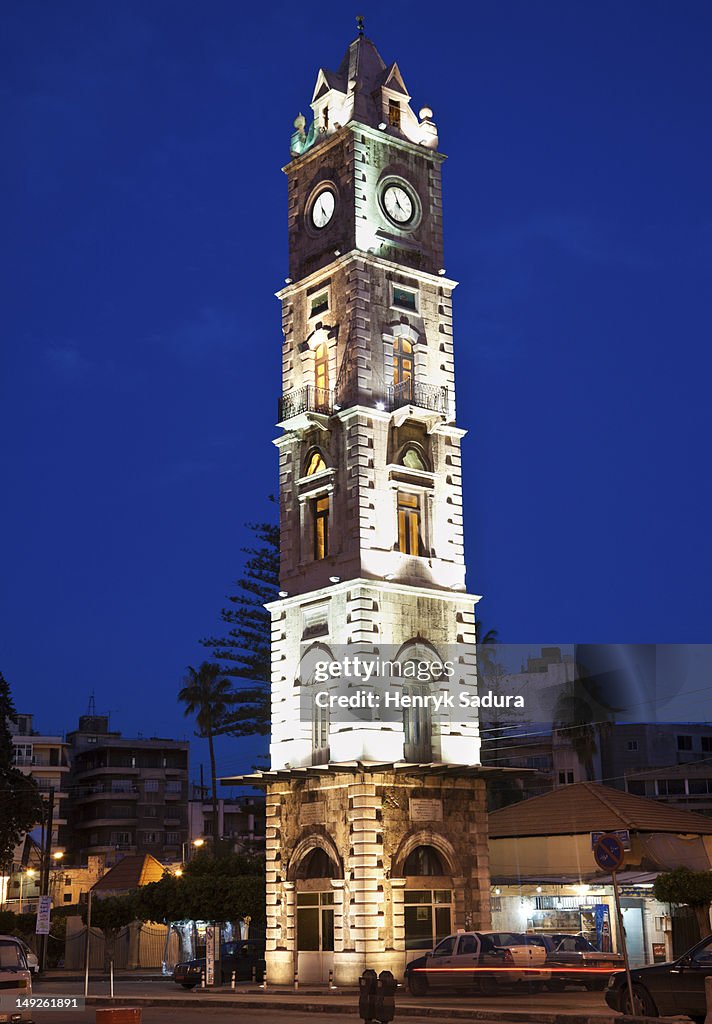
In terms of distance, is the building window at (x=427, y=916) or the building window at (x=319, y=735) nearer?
the building window at (x=427, y=916)

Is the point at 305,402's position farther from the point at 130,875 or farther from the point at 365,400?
the point at 130,875

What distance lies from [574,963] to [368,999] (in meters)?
13.1

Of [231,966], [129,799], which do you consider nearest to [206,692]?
[129,799]

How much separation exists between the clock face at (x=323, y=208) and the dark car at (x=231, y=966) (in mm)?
23613

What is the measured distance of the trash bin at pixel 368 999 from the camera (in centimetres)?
1950

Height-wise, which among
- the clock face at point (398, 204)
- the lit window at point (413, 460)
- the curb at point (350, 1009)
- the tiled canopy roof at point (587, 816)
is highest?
the clock face at point (398, 204)

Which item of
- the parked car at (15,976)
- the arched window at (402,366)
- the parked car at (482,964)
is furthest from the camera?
the arched window at (402,366)

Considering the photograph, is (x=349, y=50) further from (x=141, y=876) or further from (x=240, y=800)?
(x=240, y=800)

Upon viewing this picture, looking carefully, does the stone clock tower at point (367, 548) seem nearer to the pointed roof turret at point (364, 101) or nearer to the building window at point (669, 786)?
the pointed roof turret at point (364, 101)

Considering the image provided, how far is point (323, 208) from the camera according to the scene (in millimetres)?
43906

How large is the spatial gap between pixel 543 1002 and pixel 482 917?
9.06 m

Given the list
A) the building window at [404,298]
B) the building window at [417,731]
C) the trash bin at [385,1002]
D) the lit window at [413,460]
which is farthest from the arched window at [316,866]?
the trash bin at [385,1002]

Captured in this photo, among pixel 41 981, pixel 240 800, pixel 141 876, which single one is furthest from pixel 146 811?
pixel 41 981

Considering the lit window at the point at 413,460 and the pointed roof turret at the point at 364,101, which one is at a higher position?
the pointed roof turret at the point at 364,101
